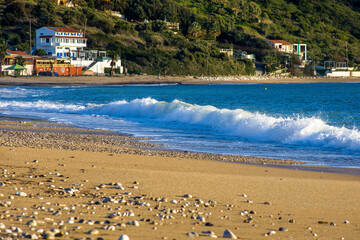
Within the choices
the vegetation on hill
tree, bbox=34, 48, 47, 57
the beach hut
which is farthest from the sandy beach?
the vegetation on hill

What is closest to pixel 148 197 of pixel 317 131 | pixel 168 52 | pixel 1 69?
pixel 317 131

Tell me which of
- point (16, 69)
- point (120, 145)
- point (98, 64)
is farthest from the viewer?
point (98, 64)

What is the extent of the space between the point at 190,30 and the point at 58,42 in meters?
52.0

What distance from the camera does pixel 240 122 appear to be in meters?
21.2

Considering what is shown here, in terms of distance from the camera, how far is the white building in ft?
322

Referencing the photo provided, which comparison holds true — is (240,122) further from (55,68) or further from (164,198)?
(55,68)

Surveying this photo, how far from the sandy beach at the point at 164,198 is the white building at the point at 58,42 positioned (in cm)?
8915

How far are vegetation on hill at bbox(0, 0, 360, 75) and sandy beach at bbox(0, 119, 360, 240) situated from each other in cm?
9048

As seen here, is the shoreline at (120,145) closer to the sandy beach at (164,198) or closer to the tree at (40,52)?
the sandy beach at (164,198)

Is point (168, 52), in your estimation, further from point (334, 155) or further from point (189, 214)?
point (189, 214)

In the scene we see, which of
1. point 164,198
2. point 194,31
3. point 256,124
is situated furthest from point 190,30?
point 164,198

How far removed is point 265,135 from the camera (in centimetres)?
1861

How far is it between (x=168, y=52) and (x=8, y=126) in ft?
312

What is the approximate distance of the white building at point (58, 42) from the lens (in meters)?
98.1
